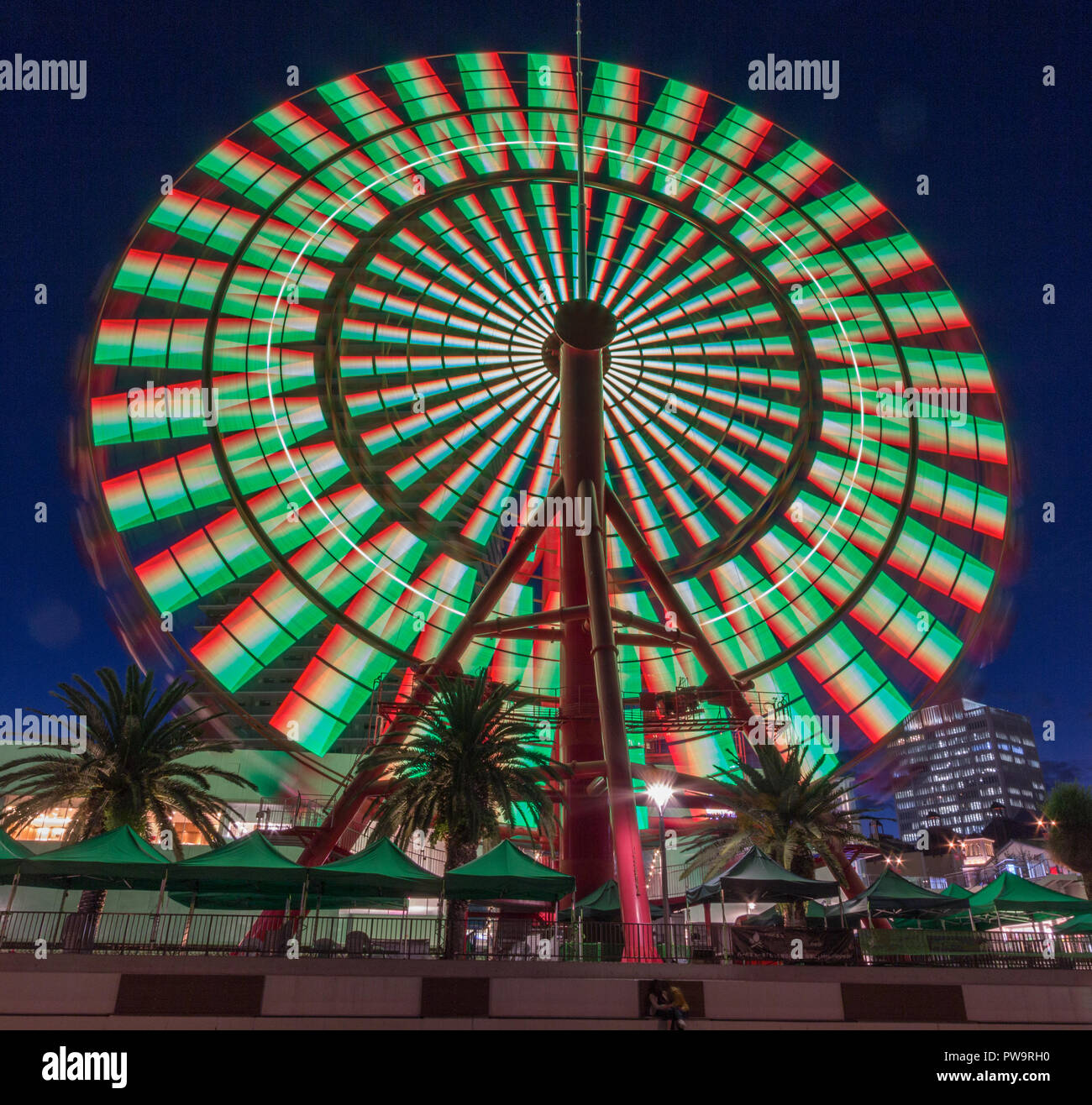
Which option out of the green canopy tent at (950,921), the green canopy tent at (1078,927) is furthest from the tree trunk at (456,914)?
the green canopy tent at (1078,927)

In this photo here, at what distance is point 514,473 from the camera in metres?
31.5

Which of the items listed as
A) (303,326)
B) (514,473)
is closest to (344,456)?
(303,326)

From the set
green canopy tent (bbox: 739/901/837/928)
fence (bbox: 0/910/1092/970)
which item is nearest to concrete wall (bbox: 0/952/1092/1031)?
fence (bbox: 0/910/1092/970)

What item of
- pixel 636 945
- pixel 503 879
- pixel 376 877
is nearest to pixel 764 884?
pixel 636 945

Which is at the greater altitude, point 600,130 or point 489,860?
point 600,130

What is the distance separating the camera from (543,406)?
104 ft

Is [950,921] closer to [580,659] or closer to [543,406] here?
[580,659]

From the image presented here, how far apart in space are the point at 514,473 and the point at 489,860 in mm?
15803

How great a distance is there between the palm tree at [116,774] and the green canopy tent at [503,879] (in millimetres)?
5792

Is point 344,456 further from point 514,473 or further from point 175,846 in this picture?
point 175,846

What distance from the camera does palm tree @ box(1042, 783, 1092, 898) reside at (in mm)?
32375

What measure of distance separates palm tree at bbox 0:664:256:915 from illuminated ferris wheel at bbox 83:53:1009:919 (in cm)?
313

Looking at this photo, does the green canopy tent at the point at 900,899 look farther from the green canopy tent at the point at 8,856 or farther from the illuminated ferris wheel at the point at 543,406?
the green canopy tent at the point at 8,856
